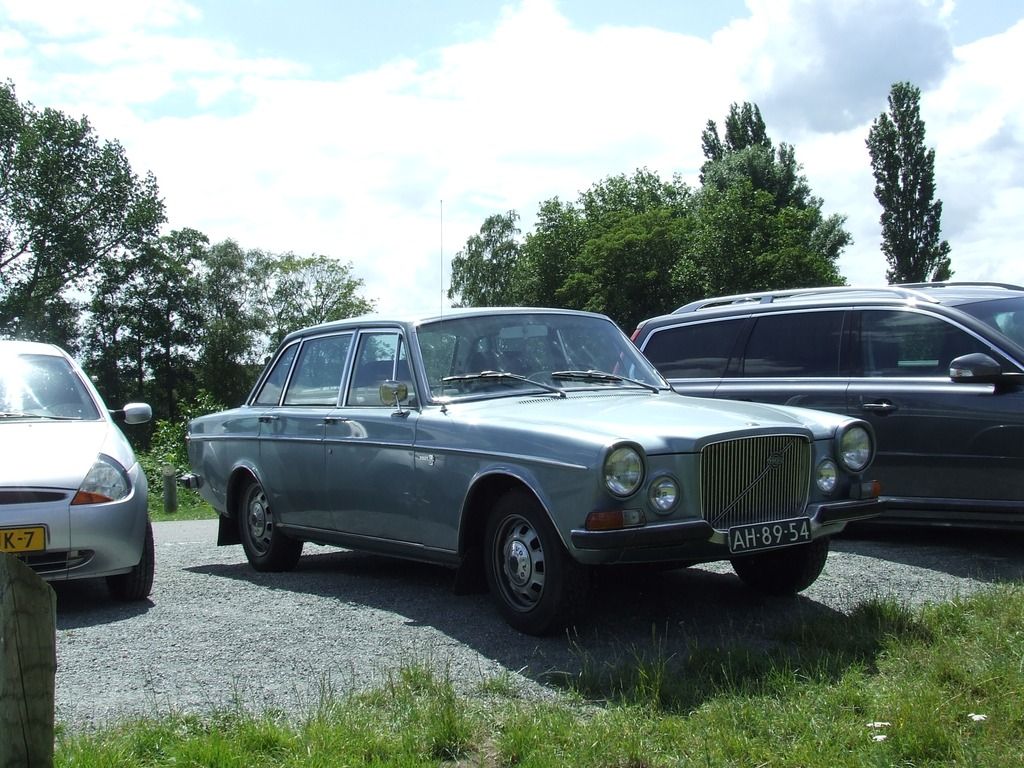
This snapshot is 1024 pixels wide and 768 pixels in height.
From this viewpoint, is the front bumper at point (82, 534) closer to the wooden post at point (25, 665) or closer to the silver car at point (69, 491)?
the silver car at point (69, 491)

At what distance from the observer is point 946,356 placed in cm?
800

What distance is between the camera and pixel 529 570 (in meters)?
5.69

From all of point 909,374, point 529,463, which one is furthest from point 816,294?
point 529,463

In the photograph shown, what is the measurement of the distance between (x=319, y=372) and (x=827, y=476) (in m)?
3.50

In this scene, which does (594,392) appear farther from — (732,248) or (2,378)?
(732,248)

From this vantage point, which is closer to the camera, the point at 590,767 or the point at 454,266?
the point at 590,767

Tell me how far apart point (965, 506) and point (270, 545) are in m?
4.63

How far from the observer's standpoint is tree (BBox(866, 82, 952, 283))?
55281mm

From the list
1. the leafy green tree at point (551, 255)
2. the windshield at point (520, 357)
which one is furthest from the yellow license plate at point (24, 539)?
the leafy green tree at point (551, 255)

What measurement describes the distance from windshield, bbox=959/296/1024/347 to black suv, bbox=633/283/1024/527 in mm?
11

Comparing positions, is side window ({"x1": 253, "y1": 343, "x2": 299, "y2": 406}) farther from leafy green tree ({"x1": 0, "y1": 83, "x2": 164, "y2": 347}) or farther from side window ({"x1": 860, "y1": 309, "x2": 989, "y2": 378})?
leafy green tree ({"x1": 0, "y1": 83, "x2": 164, "y2": 347})

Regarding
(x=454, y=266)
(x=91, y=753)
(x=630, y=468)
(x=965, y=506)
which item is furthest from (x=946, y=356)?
(x=454, y=266)

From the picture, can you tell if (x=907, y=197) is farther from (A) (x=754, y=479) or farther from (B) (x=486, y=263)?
(A) (x=754, y=479)

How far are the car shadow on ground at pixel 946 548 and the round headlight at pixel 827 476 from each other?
1.47 meters
